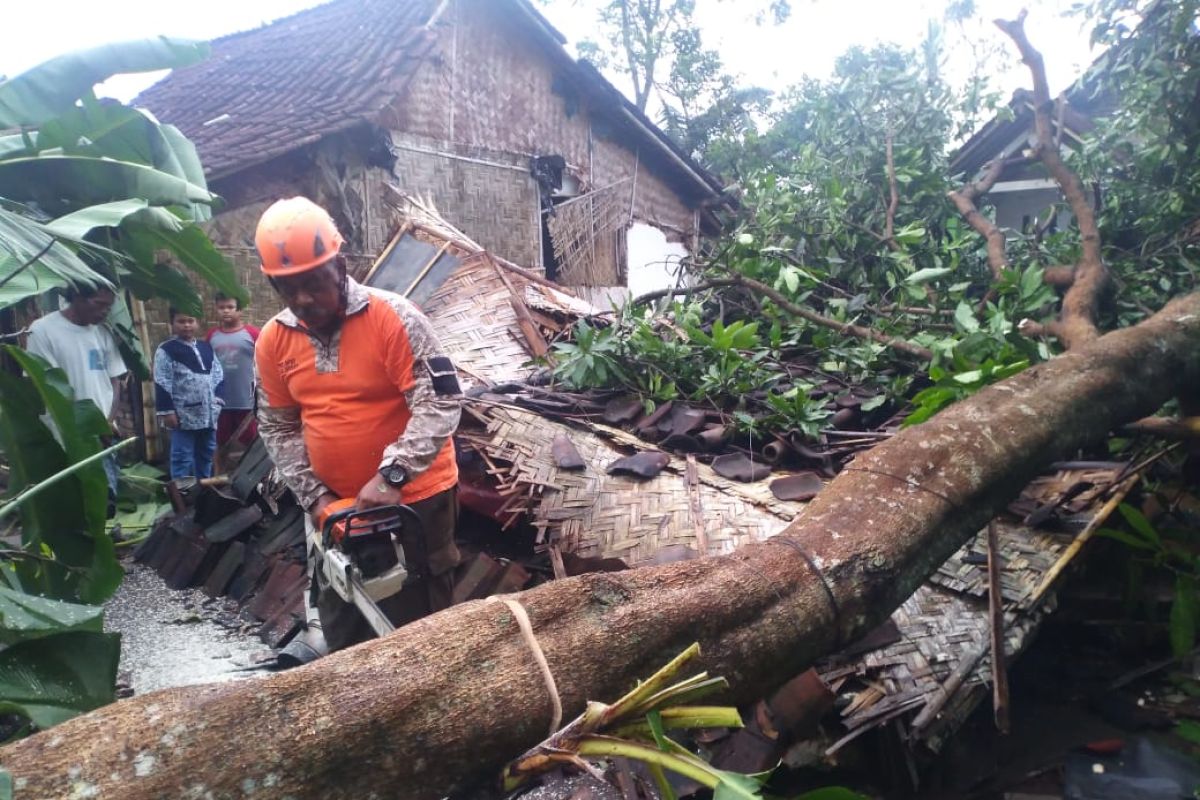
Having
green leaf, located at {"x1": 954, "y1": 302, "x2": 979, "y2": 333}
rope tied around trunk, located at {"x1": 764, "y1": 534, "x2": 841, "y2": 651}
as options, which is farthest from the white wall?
rope tied around trunk, located at {"x1": 764, "y1": 534, "x2": 841, "y2": 651}


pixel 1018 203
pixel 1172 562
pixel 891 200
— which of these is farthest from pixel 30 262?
pixel 1018 203

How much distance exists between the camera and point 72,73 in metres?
2.97

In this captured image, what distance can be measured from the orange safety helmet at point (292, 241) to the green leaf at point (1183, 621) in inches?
132

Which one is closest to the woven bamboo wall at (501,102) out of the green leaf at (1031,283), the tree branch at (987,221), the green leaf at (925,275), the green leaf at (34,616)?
the tree branch at (987,221)

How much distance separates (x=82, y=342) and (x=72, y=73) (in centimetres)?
244

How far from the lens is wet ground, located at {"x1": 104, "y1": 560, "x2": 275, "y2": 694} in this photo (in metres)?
3.75

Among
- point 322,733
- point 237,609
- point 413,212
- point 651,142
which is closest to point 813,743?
point 322,733

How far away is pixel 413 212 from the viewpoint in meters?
7.06

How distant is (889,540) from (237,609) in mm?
3985

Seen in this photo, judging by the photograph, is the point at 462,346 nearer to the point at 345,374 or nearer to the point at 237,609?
the point at 237,609

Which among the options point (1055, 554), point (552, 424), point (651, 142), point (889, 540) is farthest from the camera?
point (651, 142)

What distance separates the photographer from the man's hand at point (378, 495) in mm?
2709

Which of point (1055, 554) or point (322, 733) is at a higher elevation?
point (322, 733)

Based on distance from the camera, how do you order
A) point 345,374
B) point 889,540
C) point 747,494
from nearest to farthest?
point 889,540
point 345,374
point 747,494
